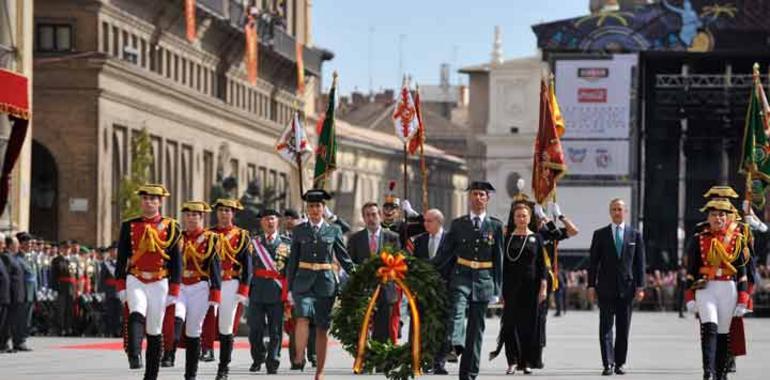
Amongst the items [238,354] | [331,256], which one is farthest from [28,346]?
[331,256]

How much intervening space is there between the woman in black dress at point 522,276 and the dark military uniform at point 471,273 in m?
2.74

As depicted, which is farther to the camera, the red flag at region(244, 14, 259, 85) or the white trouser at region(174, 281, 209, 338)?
the red flag at region(244, 14, 259, 85)

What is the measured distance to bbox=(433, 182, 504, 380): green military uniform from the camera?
71.8 ft

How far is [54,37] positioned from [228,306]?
41.3m

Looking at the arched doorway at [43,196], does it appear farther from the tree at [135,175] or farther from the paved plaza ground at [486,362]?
the paved plaza ground at [486,362]

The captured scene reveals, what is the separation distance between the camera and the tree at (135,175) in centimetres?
6344

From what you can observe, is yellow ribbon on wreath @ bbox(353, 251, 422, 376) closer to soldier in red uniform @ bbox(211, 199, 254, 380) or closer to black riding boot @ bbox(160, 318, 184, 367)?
soldier in red uniform @ bbox(211, 199, 254, 380)

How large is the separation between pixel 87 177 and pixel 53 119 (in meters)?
1.82

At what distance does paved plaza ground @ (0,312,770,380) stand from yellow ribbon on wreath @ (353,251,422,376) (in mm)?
2795

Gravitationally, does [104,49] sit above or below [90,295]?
above

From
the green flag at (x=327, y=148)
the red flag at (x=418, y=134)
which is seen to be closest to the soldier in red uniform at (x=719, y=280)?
the red flag at (x=418, y=134)

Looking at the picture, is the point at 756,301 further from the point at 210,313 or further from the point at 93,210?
the point at 210,313

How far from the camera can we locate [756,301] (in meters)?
72.1

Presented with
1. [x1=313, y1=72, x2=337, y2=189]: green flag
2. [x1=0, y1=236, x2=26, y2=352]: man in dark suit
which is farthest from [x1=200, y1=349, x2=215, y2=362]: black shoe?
[x1=0, y1=236, x2=26, y2=352]: man in dark suit
